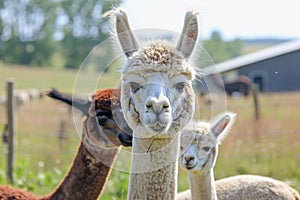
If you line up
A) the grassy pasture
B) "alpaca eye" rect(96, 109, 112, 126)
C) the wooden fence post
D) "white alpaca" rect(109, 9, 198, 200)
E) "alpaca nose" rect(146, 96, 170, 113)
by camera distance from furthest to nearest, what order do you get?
the wooden fence post < the grassy pasture < "alpaca eye" rect(96, 109, 112, 126) < "white alpaca" rect(109, 9, 198, 200) < "alpaca nose" rect(146, 96, 170, 113)

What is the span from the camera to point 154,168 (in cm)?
366

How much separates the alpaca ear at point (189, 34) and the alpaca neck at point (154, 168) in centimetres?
48

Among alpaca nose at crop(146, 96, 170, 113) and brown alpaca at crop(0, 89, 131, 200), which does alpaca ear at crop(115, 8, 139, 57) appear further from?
brown alpaca at crop(0, 89, 131, 200)

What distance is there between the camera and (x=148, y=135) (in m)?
3.51

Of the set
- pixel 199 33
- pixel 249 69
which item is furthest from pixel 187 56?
pixel 249 69

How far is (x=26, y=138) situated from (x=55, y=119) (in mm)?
2969

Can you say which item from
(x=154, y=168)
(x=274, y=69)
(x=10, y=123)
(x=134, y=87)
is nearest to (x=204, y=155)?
(x=154, y=168)

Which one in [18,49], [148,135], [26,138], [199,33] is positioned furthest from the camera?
[18,49]

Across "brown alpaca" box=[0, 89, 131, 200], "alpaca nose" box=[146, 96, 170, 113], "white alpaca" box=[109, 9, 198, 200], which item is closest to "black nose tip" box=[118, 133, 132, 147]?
"brown alpaca" box=[0, 89, 131, 200]

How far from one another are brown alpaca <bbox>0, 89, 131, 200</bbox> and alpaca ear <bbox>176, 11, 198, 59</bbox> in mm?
1491

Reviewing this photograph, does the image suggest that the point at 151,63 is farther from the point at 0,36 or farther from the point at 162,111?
the point at 0,36

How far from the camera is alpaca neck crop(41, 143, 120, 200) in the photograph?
519 centimetres

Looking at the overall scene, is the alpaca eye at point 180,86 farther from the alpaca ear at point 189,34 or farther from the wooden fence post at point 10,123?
the wooden fence post at point 10,123

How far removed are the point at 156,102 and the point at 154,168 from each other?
21.6 inches
